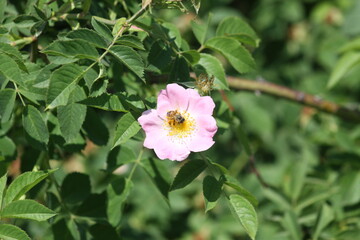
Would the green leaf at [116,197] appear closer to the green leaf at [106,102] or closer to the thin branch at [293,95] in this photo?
the green leaf at [106,102]

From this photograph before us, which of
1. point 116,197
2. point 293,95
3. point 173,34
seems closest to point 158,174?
point 116,197

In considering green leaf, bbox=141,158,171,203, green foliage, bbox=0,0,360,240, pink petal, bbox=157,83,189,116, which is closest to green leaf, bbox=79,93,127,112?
green foliage, bbox=0,0,360,240

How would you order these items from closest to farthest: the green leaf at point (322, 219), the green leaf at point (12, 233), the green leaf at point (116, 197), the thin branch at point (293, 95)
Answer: the green leaf at point (12, 233), the green leaf at point (116, 197), the green leaf at point (322, 219), the thin branch at point (293, 95)

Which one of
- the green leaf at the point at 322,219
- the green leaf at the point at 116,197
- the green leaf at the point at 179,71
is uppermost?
the green leaf at the point at 179,71

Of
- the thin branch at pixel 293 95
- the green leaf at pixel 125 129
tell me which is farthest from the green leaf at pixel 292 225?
the green leaf at pixel 125 129

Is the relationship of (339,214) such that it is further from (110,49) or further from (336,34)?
(336,34)

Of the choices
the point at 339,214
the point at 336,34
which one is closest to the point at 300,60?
the point at 336,34
